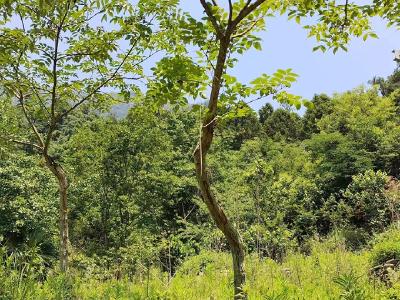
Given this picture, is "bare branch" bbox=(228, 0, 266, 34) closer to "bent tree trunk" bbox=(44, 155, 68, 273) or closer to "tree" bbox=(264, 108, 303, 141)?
"bent tree trunk" bbox=(44, 155, 68, 273)

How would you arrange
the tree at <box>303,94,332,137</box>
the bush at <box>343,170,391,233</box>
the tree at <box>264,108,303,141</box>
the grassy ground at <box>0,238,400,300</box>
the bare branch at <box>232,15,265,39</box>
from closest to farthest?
the bare branch at <box>232,15,265,39</box> → the grassy ground at <box>0,238,400,300</box> → the bush at <box>343,170,391,233</box> → the tree at <box>303,94,332,137</box> → the tree at <box>264,108,303,141</box>

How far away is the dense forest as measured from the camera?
2746mm

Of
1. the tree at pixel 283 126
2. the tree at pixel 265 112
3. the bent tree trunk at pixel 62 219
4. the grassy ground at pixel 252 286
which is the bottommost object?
the grassy ground at pixel 252 286

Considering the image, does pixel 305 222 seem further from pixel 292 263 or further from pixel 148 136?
pixel 292 263

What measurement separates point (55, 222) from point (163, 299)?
12.2 m

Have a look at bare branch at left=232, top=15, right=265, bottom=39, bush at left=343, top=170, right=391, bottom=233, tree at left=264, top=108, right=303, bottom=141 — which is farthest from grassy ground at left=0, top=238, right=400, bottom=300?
tree at left=264, top=108, right=303, bottom=141

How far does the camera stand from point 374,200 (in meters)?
15.9

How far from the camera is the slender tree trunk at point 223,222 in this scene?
2664mm

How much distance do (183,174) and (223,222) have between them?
1630 centimetres

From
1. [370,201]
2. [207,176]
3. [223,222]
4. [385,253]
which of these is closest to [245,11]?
[207,176]

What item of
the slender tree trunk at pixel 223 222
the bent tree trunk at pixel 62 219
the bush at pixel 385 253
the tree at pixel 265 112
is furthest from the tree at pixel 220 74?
the tree at pixel 265 112

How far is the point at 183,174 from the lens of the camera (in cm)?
1905

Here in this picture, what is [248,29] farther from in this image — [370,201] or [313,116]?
[313,116]

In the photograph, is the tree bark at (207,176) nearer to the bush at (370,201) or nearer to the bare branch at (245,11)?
the bare branch at (245,11)
